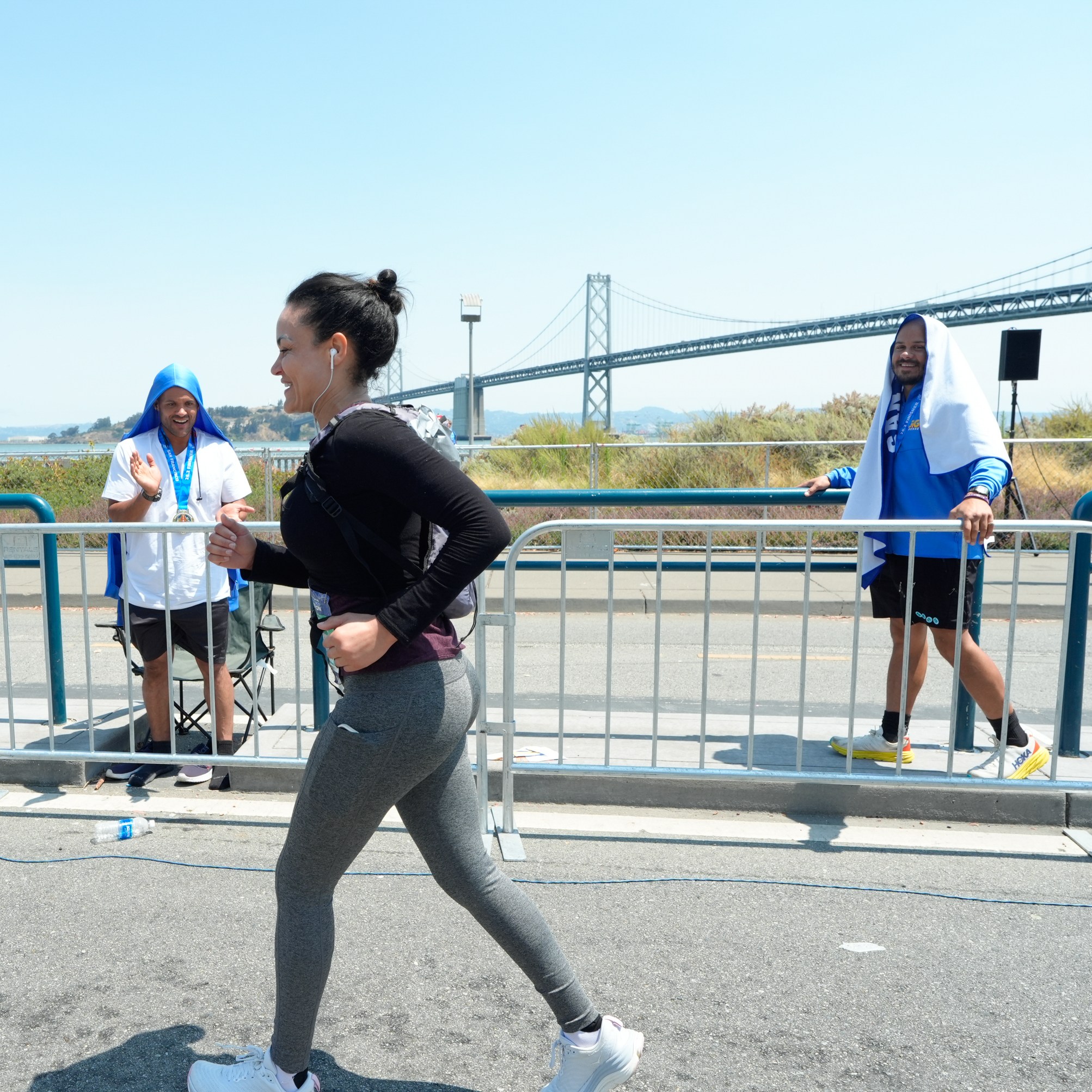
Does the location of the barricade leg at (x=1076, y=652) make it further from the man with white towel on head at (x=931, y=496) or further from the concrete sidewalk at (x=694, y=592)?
the concrete sidewalk at (x=694, y=592)

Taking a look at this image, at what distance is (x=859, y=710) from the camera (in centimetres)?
616

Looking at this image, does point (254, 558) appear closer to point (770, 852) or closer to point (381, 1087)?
point (381, 1087)

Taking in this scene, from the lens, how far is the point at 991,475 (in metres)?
4.11

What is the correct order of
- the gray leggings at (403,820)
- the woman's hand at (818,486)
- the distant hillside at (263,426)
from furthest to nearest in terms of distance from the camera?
the distant hillside at (263,426)
the woman's hand at (818,486)
the gray leggings at (403,820)

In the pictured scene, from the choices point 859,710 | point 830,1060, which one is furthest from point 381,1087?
point 859,710

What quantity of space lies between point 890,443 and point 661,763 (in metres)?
1.67

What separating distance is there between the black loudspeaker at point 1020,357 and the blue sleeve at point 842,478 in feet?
36.0

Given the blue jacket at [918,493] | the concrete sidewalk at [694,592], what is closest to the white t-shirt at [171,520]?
the blue jacket at [918,493]

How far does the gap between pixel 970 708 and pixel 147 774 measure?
364 centimetres

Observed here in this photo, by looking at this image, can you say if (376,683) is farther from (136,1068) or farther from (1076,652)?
(1076,652)

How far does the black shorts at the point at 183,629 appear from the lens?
4617 mm

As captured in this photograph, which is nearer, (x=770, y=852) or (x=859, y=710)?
(x=770, y=852)

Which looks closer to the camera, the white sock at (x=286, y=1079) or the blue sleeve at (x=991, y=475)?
the white sock at (x=286, y=1079)

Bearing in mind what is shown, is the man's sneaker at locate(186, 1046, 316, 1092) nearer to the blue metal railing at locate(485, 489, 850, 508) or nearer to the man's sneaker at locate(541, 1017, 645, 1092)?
the man's sneaker at locate(541, 1017, 645, 1092)
